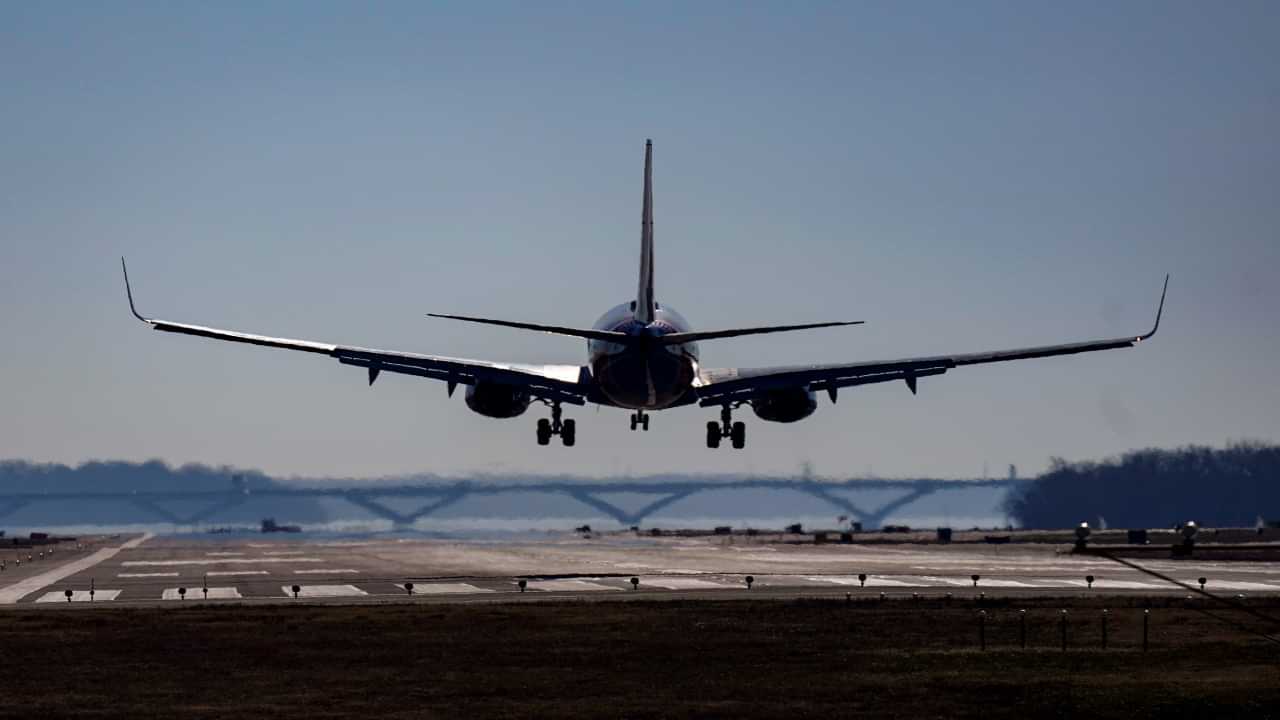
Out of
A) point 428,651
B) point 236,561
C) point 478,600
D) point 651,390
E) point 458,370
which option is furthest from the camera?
point 236,561

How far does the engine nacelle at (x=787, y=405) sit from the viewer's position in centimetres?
8894

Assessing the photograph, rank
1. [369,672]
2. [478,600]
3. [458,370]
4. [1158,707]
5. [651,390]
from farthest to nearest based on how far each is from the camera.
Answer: [458,370]
[651,390]
[478,600]
[369,672]
[1158,707]

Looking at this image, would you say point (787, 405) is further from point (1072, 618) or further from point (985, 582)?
point (1072, 618)

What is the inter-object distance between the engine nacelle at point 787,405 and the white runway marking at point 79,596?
34165mm

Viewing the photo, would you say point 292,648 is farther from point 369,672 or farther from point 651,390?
point 651,390

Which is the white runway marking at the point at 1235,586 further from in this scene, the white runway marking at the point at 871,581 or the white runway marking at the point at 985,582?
the white runway marking at the point at 871,581

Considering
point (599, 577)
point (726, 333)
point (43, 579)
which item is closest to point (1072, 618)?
point (726, 333)

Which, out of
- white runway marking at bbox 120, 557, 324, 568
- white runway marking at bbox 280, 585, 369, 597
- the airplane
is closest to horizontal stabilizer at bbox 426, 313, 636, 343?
the airplane

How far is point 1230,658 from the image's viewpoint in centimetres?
4909

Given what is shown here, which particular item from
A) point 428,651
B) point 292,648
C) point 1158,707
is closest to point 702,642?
point 428,651

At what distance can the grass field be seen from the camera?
40656mm

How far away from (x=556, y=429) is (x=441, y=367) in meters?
8.69

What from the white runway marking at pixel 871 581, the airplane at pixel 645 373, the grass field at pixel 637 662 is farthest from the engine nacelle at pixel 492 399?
the grass field at pixel 637 662

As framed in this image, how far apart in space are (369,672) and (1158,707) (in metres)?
21.4
